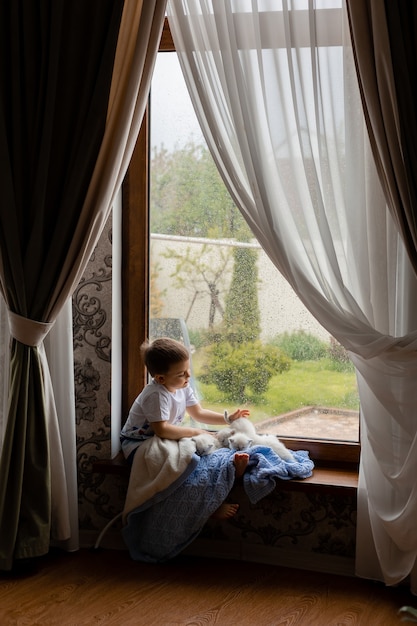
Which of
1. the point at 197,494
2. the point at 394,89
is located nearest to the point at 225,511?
the point at 197,494

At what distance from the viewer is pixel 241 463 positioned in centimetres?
291

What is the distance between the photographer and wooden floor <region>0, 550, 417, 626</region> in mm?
2582

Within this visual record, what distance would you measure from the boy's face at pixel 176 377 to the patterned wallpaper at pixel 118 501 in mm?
225

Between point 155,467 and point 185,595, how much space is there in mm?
460

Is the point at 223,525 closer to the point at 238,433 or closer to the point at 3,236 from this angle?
the point at 238,433

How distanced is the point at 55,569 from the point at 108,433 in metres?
0.53

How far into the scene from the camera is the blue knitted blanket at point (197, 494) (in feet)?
9.49

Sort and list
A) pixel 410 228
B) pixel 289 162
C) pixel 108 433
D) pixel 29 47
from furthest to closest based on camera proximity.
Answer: pixel 108 433 < pixel 29 47 < pixel 289 162 < pixel 410 228

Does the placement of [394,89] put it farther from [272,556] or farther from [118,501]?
[118,501]

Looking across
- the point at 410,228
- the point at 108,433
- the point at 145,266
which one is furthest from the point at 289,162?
the point at 108,433

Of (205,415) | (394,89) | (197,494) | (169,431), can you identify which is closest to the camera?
(394,89)

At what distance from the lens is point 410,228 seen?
8.30ft

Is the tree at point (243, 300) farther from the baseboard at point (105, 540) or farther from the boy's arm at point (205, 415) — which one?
the baseboard at point (105, 540)

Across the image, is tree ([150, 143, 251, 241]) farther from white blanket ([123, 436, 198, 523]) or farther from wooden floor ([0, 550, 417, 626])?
wooden floor ([0, 550, 417, 626])
